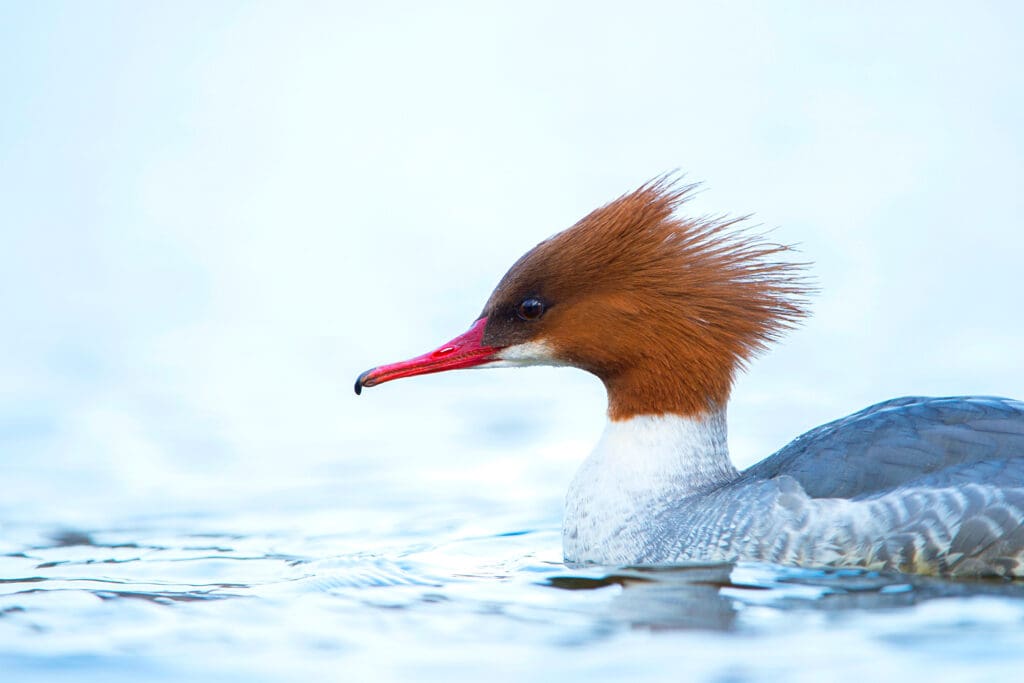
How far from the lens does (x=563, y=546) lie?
7.04m

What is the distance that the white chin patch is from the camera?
22.8 feet

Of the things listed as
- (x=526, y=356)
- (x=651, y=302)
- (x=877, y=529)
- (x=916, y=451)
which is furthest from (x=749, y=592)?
(x=526, y=356)

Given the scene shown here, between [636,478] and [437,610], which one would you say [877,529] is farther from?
[437,610]

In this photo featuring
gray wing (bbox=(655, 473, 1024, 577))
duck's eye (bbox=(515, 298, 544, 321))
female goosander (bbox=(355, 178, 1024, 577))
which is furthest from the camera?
duck's eye (bbox=(515, 298, 544, 321))

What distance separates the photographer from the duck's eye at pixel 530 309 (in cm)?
688

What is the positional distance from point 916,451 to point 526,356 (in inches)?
66.6

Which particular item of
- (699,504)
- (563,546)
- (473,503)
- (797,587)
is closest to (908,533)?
(797,587)

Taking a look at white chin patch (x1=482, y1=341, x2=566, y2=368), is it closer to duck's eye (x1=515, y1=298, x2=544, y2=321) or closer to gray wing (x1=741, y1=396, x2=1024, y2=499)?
duck's eye (x1=515, y1=298, x2=544, y2=321)

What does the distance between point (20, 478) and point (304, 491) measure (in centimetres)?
159

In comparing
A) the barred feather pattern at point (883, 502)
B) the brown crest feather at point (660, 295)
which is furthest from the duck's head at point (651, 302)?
the barred feather pattern at point (883, 502)

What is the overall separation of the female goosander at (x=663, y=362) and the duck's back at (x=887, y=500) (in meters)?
0.01

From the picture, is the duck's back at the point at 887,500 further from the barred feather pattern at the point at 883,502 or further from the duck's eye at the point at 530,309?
the duck's eye at the point at 530,309

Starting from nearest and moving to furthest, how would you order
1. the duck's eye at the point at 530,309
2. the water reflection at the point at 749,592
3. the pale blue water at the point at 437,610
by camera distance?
the pale blue water at the point at 437,610, the water reflection at the point at 749,592, the duck's eye at the point at 530,309

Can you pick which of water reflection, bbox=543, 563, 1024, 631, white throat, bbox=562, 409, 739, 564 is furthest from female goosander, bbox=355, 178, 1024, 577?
water reflection, bbox=543, 563, 1024, 631
